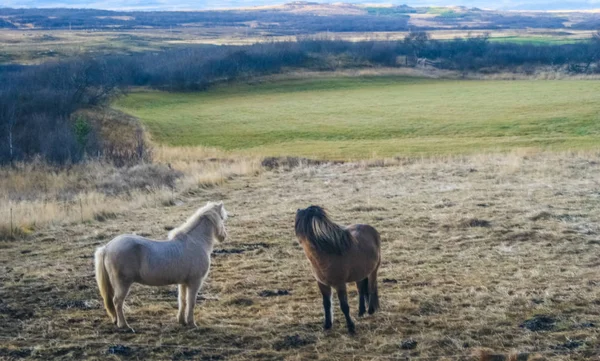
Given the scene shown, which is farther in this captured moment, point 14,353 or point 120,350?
point 120,350

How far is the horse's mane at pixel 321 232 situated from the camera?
8.59m

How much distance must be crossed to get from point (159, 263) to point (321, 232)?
82.4 inches

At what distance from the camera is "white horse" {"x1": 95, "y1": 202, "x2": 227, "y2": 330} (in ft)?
28.0

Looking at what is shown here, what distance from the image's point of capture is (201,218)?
947 cm

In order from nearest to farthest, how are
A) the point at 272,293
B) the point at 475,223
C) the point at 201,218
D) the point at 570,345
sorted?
the point at 570,345 < the point at 201,218 < the point at 272,293 < the point at 475,223

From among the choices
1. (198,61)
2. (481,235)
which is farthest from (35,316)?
(198,61)

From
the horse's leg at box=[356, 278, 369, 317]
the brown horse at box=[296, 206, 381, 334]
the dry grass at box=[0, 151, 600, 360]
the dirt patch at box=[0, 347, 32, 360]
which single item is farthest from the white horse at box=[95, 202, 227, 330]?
the horse's leg at box=[356, 278, 369, 317]

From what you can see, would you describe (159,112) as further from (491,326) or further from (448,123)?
(491,326)

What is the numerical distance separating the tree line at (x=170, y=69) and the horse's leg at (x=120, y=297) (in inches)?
1089

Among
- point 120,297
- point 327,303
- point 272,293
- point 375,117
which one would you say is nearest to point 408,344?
point 327,303

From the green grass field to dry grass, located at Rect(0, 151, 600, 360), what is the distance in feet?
60.7

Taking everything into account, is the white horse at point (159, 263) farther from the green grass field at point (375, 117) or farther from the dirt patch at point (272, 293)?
the green grass field at point (375, 117)

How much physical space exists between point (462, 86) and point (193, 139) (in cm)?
3668

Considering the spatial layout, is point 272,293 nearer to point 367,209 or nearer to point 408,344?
point 408,344
